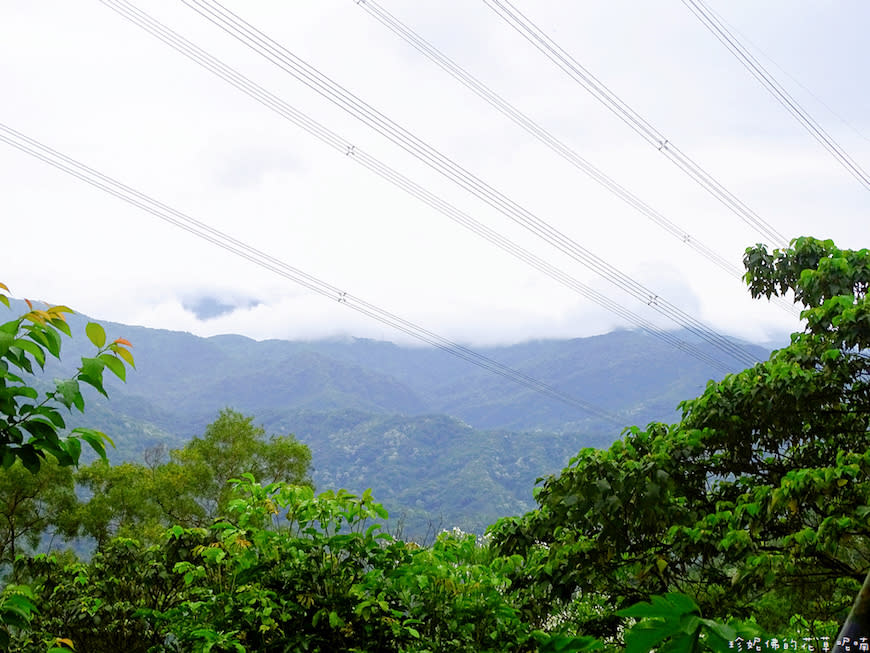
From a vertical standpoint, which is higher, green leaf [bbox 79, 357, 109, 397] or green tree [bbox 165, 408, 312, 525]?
green leaf [bbox 79, 357, 109, 397]

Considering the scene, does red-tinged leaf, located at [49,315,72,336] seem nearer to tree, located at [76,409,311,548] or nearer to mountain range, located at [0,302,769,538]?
tree, located at [76,409,311,548]

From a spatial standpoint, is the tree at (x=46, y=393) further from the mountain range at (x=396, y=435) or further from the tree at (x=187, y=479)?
the mountain range at (x=396, y=435)

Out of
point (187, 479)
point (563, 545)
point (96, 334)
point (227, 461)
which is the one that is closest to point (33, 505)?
point (187, 479)

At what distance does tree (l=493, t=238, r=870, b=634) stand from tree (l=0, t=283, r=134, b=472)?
13.2 ft

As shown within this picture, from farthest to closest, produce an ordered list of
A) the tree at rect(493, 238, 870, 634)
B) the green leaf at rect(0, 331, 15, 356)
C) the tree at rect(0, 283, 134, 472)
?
the tree at rect(493, 238, 870, 634), the tree at rect(0, 283, 134, 472), the green leaf at rect(0, 331, 15, 356)

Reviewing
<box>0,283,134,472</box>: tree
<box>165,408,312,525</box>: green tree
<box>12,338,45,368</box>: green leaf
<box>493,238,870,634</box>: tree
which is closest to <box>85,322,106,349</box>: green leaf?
<box>0,283,134,472</box>: tree

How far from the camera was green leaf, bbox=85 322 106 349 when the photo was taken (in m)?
1.95

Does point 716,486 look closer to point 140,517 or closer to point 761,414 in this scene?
point 761,414

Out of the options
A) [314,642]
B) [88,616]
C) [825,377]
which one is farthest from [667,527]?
[88,616]

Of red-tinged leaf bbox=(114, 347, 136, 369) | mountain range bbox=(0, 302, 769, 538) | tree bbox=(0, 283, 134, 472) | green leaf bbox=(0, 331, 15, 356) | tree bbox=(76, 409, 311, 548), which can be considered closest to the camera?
green leaf bbox=(0, 331, 15, 356)

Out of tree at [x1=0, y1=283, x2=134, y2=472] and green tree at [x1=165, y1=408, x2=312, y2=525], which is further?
green tree at [x1=165, y1=408, x2=312, y2=525]

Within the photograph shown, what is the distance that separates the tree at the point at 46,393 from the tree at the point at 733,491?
4.01 meters

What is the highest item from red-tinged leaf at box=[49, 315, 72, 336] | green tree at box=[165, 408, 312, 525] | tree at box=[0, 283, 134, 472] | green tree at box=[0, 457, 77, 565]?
red-tinged leaf at box=[49, 315, 72, 336]

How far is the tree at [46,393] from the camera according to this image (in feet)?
6.13
